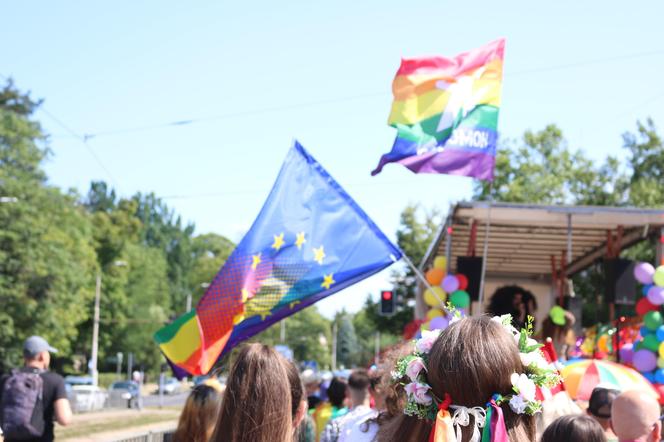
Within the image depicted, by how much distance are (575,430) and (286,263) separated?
171 inches

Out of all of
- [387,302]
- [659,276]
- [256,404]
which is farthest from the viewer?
[387,302]

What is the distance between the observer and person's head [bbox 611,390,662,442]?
436 centimetres

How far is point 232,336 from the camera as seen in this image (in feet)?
25.7

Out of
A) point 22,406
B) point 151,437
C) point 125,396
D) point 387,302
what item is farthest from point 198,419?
point 125,396

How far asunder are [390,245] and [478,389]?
5711mm

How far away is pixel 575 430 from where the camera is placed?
13.6ft

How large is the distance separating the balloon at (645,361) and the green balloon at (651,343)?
0.09 m

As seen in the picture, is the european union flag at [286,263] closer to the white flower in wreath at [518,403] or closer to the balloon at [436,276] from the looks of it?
the balloon at [436,276]

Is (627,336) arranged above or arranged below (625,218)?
below

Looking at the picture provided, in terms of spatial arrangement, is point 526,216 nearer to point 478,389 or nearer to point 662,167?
point 478,389

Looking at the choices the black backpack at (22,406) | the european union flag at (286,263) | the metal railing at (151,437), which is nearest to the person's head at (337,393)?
the european union flag at (286,263)

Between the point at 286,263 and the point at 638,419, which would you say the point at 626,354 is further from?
the point at 638,419

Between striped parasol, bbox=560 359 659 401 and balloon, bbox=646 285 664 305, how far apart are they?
3491 millimetres

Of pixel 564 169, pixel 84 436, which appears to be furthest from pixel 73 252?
pixel 84 436
